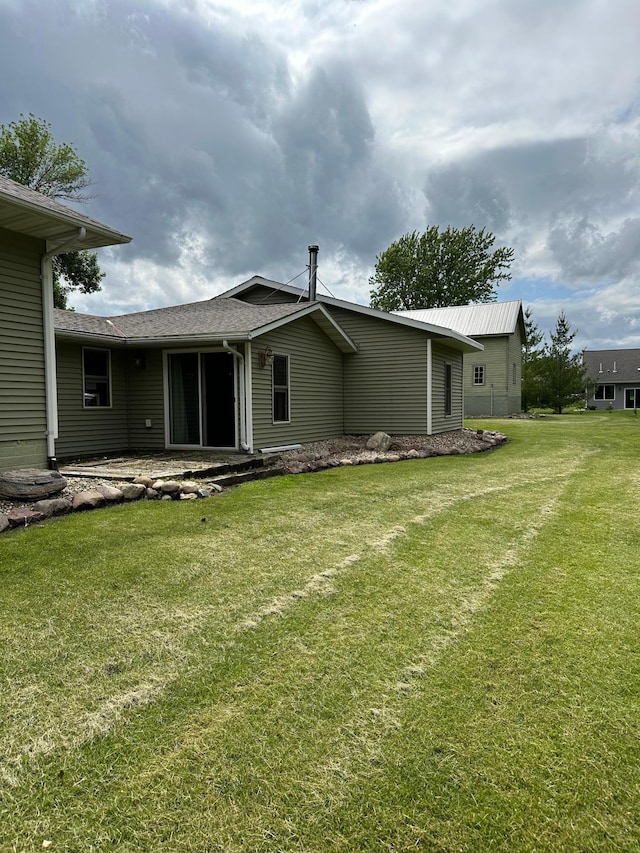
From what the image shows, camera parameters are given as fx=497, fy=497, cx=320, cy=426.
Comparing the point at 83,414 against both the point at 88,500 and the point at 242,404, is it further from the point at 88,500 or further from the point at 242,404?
the point at 88,500

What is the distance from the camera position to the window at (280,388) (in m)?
10.2

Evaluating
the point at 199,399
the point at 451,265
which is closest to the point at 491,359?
the point at 199,399

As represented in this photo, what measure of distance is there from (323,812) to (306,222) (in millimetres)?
22231

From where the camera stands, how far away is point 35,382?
6.25 m

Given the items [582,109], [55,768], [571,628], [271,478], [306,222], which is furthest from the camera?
[306,222]

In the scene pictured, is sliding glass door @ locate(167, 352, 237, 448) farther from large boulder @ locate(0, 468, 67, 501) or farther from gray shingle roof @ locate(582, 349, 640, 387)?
gray shingle roof @ locate(582, 349, 640, 387)

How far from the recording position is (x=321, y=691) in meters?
2.13

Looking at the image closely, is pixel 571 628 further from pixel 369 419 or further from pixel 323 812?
pixel 369 419

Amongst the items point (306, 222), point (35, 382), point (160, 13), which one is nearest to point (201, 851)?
point (35, 382)

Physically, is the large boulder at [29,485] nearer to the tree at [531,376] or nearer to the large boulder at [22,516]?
the large boulder at [22,516]

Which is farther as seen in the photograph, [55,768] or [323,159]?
[323,159]

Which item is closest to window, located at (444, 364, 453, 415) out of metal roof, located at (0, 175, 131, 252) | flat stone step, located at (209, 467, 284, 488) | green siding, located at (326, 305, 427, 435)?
green siding, located at (326, 305, 427, 435)

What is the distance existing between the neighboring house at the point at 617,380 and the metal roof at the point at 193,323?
121 ft

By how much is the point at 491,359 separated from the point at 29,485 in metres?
22.2
